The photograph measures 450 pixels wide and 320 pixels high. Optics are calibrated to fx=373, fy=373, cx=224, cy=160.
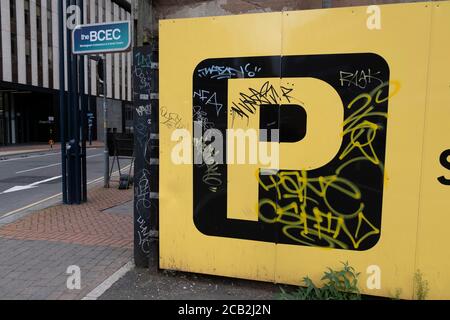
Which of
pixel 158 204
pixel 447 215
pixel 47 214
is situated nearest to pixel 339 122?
pixel 447 215

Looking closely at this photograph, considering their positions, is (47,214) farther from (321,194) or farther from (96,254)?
(321,194)

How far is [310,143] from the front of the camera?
11.3 feet

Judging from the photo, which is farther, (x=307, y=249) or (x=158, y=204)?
(x=158, y=204)

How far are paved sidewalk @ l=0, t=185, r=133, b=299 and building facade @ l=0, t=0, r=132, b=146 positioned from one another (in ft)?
65.3

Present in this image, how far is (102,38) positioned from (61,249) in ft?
10.4

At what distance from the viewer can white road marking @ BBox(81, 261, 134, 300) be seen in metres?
3.58

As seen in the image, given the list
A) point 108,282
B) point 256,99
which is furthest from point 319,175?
point 108,282

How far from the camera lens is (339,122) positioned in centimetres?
335

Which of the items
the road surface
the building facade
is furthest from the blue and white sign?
→ the building facade

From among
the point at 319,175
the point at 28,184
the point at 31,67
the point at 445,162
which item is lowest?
the point at 28,184

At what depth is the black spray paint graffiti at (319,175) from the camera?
3289 mm

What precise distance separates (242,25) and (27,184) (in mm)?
9932

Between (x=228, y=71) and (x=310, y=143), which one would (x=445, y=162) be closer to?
(x=310, y=143)

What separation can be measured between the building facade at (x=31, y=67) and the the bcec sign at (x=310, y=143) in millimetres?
23001
